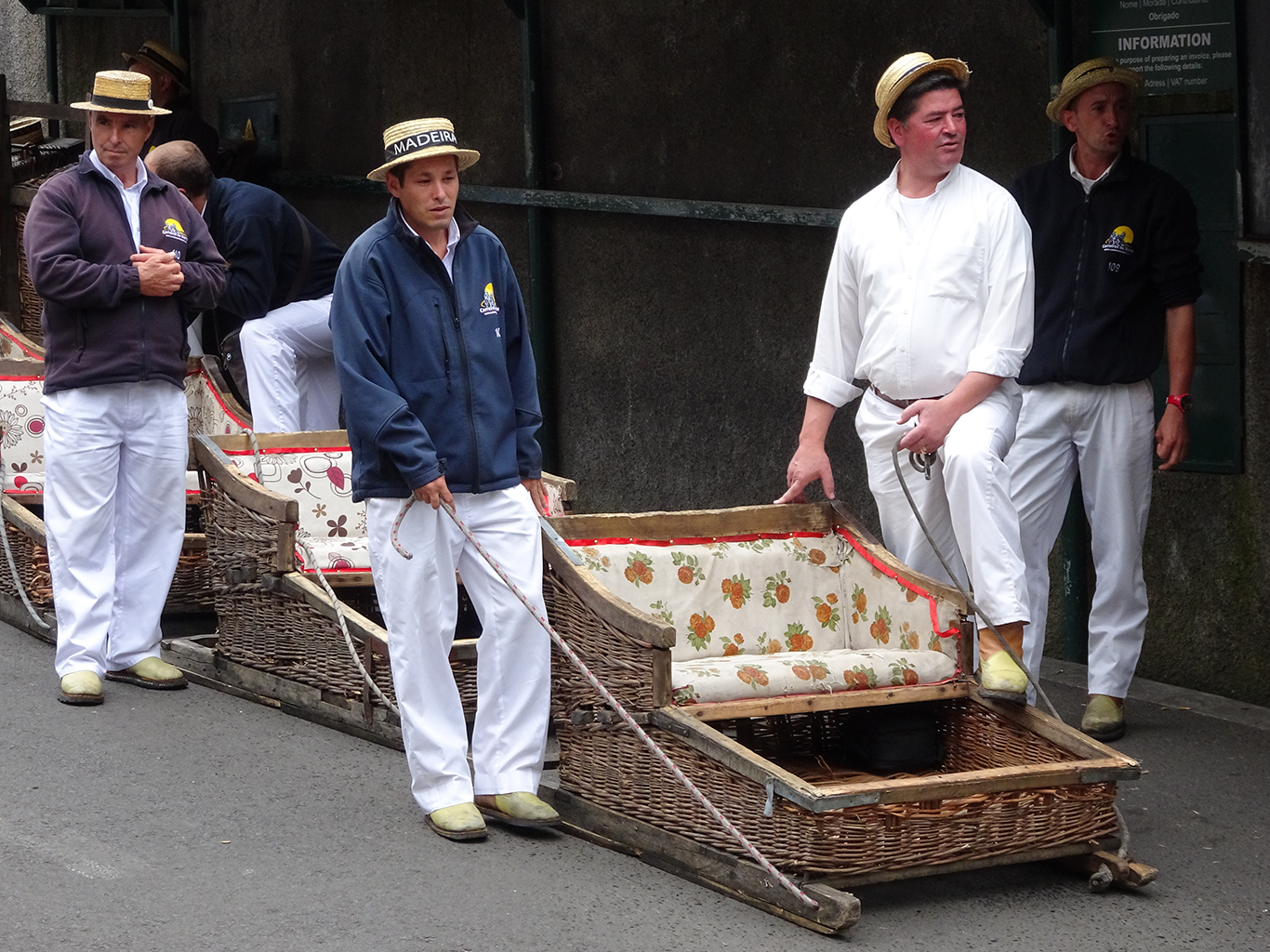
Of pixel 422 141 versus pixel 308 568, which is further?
pixel 308 568

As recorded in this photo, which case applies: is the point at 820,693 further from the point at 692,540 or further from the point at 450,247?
the point at 450,247

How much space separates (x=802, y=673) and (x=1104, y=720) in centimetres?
174

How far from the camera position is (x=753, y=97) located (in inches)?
348

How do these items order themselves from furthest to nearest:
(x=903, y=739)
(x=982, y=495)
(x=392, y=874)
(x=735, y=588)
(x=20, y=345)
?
(x=20, y=345), (x=735, y=588), (x=903, y=739), (x=982, y=495), (x=392, y=874)

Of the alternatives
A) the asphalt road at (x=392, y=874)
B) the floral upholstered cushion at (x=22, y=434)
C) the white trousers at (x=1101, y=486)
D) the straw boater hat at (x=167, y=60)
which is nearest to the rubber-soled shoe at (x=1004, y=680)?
the asphalt road at (x=392, y=874)

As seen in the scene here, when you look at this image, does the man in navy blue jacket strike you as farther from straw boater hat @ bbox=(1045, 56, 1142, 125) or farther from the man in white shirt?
straw boater hat @ bbox=(1045, 56, 1142, 125)

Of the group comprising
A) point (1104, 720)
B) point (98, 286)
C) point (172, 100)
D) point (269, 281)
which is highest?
point (172, 100)

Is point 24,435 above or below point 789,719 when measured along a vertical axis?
above

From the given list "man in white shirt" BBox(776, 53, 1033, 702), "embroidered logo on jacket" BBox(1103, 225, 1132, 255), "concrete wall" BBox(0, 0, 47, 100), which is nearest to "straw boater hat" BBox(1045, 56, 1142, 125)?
"embroidered logo on jacket" BBox(1103, 225, 1132, 255)

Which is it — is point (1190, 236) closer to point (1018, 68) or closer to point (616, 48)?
point (1018, 68)

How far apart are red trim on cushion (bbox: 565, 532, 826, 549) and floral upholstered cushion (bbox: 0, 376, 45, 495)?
3670 mm

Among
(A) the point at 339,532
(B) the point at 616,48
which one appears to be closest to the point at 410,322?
(A) the point at 339,532

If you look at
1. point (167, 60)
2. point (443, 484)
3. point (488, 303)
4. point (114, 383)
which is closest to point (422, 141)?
point (488, 303)

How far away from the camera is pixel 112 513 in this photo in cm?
705
